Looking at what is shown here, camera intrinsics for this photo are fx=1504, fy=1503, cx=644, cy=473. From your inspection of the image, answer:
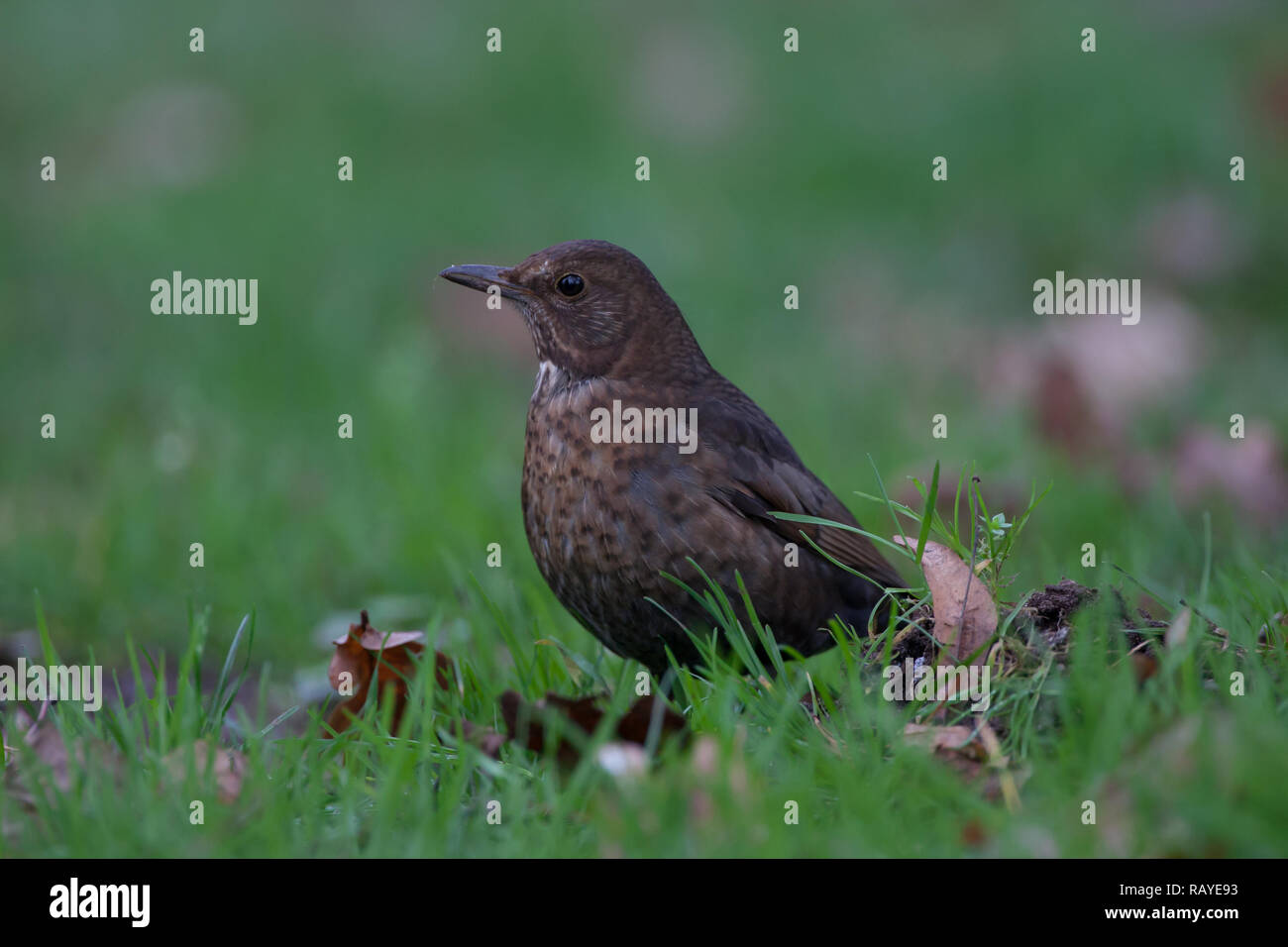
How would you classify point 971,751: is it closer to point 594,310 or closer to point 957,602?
point 957,602

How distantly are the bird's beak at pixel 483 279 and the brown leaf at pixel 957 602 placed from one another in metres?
1.76

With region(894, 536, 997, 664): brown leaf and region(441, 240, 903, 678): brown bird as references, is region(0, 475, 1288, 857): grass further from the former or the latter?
region(441, 240, 903, 678): brown bird

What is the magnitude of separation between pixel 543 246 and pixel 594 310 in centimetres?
511

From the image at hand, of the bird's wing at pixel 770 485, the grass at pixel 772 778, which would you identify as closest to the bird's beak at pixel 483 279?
the bird's wing at pixel 770 485

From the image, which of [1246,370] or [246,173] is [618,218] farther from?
[1246,370]

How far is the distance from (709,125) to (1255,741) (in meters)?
9.39

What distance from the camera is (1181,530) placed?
5.41m

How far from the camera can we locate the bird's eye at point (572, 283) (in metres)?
4.68

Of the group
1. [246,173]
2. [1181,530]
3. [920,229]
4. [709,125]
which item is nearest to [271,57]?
[246,173]

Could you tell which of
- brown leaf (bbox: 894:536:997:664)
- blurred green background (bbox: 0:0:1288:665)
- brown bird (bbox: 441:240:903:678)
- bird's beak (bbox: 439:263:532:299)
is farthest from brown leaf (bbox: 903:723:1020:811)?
bird's beak (bbox: 439:263:532:299)

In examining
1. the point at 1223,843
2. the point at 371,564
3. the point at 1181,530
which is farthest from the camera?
the point at 371,564

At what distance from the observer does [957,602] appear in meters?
3.52

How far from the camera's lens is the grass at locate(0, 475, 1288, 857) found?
2.66 meters

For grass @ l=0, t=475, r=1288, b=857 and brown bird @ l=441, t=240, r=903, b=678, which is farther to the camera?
brown bird @ l=441, t=240, r=903, b=678
